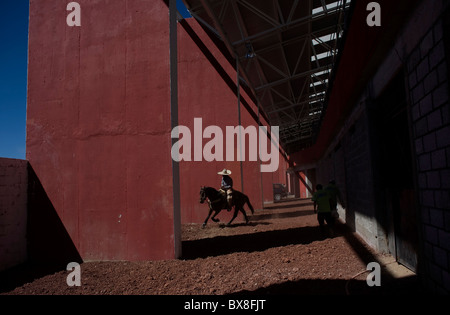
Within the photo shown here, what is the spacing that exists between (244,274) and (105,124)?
4146mm

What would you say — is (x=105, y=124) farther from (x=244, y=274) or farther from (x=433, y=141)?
Result: (x=433, y=141)

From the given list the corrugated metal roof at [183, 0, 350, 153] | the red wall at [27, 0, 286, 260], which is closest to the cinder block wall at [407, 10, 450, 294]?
the red wall at [27, 0, 286, 260]

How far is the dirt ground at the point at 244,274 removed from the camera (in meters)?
3.89

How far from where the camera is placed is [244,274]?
4555 mm

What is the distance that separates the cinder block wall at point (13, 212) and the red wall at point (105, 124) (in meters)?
0.42

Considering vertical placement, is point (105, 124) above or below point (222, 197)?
above

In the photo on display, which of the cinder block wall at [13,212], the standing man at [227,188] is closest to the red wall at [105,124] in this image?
the cinder block wall at [13,212]

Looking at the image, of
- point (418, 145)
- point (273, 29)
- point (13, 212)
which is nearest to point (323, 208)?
point (418, 145)

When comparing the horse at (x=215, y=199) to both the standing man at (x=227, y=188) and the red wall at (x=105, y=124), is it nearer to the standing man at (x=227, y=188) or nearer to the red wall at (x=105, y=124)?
the standing man at (x=227, y=188)

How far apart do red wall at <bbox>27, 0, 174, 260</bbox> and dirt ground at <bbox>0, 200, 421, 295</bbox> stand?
671 millimetres

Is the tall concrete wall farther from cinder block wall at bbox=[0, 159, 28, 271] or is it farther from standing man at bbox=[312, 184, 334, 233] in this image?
cinder block wall at bbox=[0, 159, 28, 271]

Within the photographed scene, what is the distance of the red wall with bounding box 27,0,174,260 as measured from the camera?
5684 millimetres
